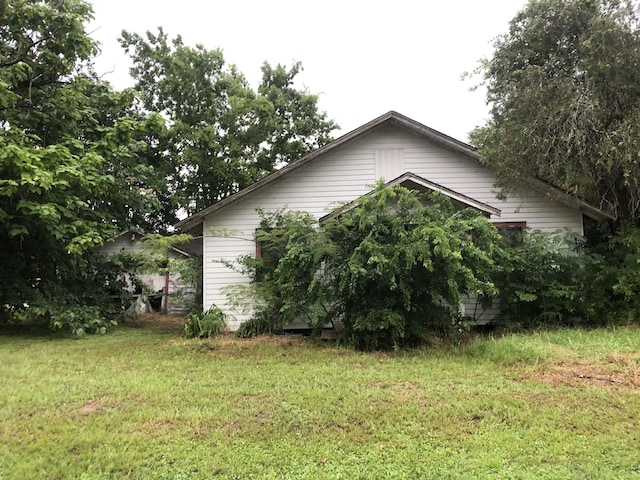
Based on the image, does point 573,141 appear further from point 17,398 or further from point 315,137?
point 315,137

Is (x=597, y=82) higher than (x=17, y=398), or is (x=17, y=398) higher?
(x=597, y=82)

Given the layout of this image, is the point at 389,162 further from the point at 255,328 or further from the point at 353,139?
the point at 255,328

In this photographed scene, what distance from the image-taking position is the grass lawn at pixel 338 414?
144 inches

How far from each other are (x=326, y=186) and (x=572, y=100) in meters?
5.67

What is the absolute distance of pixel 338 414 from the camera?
185 inches

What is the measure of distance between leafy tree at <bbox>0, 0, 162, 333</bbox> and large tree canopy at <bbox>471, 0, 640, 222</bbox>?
9170 mm

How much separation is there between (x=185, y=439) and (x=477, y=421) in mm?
2859

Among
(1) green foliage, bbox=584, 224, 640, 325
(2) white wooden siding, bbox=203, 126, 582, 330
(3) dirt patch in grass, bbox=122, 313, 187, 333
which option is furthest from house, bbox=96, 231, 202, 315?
(1) green foliage, bbox=584, 224, 640, 325

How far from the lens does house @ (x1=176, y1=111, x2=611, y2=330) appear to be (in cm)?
1124

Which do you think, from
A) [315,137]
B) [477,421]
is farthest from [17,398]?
[315,137]

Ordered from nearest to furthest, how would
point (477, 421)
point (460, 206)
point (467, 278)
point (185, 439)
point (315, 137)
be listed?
point (185, 439) → point (477, 421) → point (467, 278) → point (460, 206) → point (315, 137)

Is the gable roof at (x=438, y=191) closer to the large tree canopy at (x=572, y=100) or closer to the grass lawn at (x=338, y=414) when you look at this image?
the large tree canopy at (x=572, y=100)

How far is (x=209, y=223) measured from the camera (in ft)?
37.7

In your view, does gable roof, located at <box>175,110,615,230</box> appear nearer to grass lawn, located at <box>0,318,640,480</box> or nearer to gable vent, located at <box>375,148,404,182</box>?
gable vent, located at <box>375,148,404,182</box>
